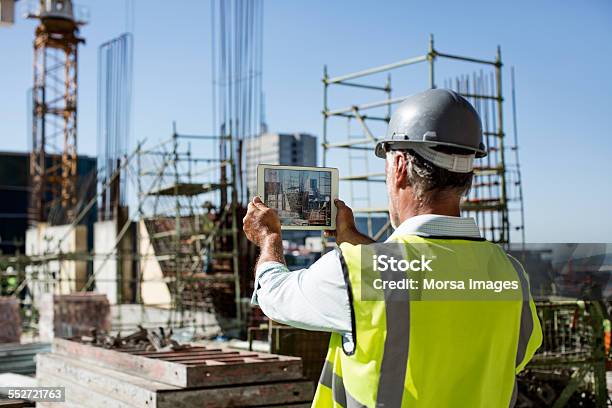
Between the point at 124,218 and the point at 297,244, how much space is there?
13.8 meters

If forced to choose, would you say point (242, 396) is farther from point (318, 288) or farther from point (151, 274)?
point (151, 274)

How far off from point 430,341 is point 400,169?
41 cm

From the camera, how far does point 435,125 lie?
184 cm

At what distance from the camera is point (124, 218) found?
1859cm

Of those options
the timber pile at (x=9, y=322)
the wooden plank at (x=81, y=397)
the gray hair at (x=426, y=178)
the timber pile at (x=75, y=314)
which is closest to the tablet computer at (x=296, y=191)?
the gray hair at (x=426, y=178)

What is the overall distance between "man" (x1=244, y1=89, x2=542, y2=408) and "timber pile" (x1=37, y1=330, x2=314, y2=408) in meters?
2.12

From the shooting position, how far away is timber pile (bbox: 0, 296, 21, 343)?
415 inches

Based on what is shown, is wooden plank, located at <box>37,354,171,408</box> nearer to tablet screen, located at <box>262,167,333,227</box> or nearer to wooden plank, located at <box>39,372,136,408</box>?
wooden plank, located at <box>39,372,136,408</box>

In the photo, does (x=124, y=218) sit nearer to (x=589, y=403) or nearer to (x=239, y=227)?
(x=239, y=227)

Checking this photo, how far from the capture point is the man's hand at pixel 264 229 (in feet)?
6.38

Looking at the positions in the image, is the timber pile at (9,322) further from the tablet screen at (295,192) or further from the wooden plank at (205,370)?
the tablet screen at (295,192)

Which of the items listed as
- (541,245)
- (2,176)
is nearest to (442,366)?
(541,245)

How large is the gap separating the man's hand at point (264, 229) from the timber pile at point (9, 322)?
9.31 meters

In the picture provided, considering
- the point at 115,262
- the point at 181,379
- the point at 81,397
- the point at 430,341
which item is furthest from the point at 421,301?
the point at 115,262
